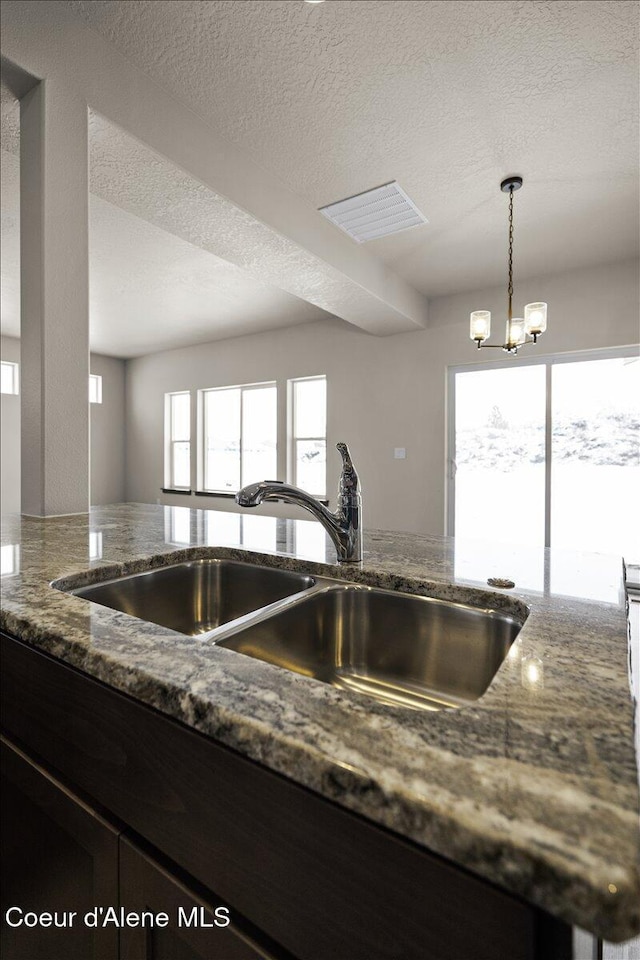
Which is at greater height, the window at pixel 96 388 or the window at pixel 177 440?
the window at pixel 96 388

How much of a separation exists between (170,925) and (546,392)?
4398 mm

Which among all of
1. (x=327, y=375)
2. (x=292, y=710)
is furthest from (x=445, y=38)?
(x=327, y=375)

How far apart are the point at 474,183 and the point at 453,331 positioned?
1906 millimetres

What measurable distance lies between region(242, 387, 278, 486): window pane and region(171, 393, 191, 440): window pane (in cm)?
113

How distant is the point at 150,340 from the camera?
628 cm

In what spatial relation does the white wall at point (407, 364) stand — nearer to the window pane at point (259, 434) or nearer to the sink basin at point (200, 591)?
the window pane at point (259, 434)

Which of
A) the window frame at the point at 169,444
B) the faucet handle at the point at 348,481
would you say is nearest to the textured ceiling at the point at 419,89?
the faucet handle at the point at 348,481

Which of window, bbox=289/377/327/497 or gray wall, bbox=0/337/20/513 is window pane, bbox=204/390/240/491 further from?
gray wall, bbox=0/337/20/513

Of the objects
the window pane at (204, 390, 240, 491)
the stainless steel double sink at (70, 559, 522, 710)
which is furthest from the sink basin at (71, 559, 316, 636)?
the window pane at (204, 390, 240, 491)

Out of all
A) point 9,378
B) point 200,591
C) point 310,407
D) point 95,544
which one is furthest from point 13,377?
point 200,591

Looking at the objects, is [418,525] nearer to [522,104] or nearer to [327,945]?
[522,104]

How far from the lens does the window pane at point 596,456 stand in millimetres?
3799

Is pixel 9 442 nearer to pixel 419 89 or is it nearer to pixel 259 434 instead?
pixel 259 434

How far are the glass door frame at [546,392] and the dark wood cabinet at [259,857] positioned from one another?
4.02 meters
